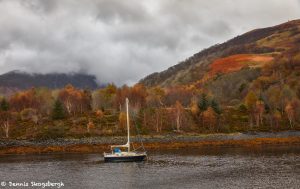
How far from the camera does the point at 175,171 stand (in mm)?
73562

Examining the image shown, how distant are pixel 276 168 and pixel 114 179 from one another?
97.2 feet

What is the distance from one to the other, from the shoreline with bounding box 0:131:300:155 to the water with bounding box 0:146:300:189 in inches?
1014

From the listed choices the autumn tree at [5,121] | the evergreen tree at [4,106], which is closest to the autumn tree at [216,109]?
the autumn tree at [5,121]

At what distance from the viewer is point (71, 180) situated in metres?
67.3

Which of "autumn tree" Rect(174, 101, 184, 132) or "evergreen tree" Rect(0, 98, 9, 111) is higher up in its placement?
"evergreen tree" Rect(0, 98, 9, 111)

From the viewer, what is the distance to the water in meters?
61.1

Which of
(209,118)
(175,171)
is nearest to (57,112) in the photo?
(209,118)

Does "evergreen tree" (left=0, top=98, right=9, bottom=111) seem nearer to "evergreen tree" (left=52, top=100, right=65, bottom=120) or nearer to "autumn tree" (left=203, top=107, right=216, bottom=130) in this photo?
"evergreen tree" (left=52, top=100, right=65, bottom=120)

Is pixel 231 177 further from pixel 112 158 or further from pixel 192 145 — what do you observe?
pixel 192 145

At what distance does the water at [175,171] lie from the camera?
61094 mm

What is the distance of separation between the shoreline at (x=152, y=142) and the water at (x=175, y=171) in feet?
84.5

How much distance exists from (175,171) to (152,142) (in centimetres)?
6322

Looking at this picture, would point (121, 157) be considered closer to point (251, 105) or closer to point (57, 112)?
point (57, 112)

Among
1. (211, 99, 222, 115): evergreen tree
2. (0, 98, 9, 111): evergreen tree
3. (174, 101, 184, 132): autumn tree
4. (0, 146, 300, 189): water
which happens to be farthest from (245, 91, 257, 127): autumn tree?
(0, 98, 9, 111): evergreen tree
